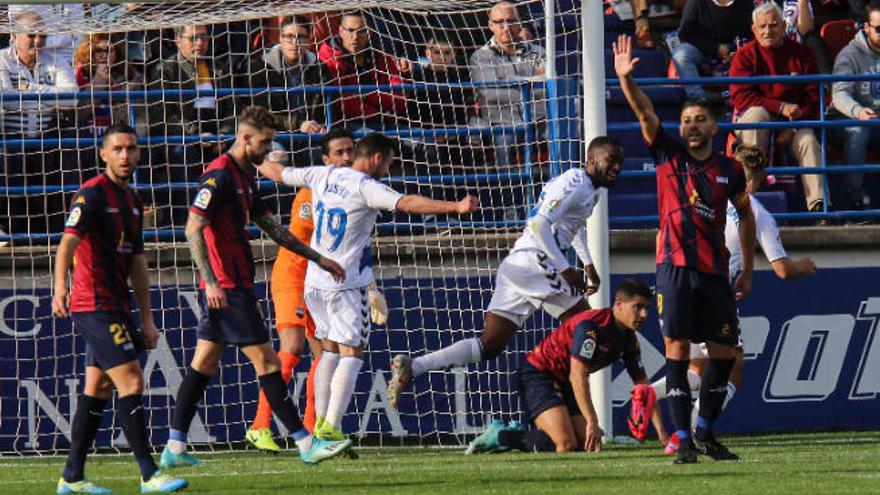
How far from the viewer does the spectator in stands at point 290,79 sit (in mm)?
12984

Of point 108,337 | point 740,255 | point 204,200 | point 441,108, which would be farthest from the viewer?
point 441,108

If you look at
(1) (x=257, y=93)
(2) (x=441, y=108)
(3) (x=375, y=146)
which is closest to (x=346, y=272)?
(3) (x=375, y=146)

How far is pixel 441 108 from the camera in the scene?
12.9 meters

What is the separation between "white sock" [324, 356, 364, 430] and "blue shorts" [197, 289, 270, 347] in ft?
3.70

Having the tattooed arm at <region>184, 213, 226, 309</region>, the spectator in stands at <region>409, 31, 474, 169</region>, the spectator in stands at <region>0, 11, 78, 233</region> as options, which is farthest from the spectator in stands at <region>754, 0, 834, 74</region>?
the tattooed arm at <region>184, 213, 226, 309</region>

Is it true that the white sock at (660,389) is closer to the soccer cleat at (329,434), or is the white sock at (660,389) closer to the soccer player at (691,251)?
the soccer player at (691,251)

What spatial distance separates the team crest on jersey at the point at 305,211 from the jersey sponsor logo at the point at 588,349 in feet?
6.95

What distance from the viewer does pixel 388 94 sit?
1284cm

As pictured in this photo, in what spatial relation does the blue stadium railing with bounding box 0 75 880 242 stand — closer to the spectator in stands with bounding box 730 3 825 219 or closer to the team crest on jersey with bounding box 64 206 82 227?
the spectator in stands with bounding box 730 3 825 219

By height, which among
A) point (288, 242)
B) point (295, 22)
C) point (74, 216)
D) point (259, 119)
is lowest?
point (288, 242)

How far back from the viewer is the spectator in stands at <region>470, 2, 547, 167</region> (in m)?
12.6

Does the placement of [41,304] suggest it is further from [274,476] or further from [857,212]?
[857,212]

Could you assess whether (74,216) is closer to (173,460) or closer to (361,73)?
(173,460)

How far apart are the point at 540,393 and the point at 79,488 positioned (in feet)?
11.9
